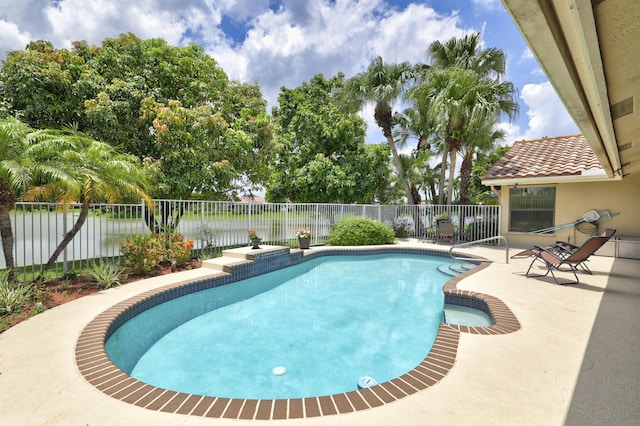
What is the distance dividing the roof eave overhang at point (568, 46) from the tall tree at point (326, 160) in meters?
15.1

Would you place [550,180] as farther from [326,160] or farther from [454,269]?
[326,160]

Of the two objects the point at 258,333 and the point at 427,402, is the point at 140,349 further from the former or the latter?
the point at 427,402

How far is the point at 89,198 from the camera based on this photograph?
6.61 m

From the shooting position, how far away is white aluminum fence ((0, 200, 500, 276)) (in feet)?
22.7

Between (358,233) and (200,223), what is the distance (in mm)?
6770

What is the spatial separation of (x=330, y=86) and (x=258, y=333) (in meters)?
21.1

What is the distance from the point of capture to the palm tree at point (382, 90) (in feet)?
55.5

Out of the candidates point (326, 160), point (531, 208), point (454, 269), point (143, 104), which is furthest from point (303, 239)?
point (531, 208)

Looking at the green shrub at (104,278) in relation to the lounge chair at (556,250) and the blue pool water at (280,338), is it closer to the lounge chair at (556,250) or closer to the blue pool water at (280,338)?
the blue pool water at (280,338)

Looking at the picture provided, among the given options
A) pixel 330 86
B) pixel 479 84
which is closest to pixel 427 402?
pixel 479 84

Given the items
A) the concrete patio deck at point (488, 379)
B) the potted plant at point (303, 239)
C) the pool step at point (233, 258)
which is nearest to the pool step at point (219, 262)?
the pool step at point (233, 258)

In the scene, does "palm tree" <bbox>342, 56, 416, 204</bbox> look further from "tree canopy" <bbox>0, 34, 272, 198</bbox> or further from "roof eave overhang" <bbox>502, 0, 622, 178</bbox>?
"roof eave overhang" <bbox>502, 0, 622, 178</bbox>

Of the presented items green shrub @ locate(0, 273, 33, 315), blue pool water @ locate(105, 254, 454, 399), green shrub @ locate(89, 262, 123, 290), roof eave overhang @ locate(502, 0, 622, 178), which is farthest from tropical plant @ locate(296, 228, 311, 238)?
roof eave overhang @ locate(502, 0, 622, 178)

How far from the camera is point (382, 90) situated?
1703 centimetres
